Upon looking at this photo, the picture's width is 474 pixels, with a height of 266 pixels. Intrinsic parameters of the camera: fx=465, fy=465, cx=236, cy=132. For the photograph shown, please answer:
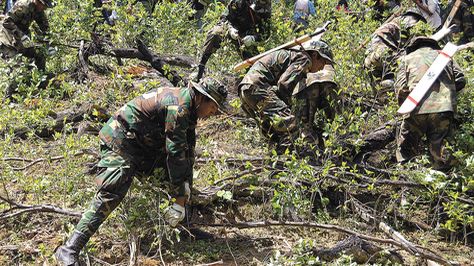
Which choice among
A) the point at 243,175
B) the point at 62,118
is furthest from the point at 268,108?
the point at 62,118

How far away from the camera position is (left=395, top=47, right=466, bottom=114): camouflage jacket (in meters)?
4.10

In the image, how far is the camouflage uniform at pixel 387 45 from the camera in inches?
204

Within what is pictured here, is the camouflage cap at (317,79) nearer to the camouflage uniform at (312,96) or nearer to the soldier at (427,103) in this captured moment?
the camouflage uniform at (312,96)

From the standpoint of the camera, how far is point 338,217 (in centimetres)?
436

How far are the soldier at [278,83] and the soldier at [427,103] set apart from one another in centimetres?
90

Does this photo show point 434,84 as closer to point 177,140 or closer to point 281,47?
point 281,47

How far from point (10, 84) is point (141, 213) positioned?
3.64m

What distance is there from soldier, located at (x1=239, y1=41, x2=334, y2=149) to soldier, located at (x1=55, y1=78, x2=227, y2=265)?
1.28 m

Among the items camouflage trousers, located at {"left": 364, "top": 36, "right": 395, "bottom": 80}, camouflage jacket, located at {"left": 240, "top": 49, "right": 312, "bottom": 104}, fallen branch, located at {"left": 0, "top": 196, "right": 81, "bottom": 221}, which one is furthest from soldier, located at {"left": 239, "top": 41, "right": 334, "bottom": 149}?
fallen branch, located at {"left": 0, "top": 196, "right": 81, "bottom": 221}

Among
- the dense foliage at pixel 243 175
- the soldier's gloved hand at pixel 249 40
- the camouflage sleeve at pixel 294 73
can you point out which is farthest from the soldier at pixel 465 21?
the camouflage sleeve at pixel 294 73

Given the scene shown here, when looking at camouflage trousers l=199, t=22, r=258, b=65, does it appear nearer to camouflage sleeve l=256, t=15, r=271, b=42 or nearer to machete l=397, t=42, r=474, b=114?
camouflage sleeve l=256, t=15, r=271, b=42

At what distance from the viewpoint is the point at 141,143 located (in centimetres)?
364

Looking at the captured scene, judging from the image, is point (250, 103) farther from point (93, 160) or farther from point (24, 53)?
point (24, 53)

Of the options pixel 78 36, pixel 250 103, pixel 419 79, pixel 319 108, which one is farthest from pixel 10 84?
pixel 419 79
